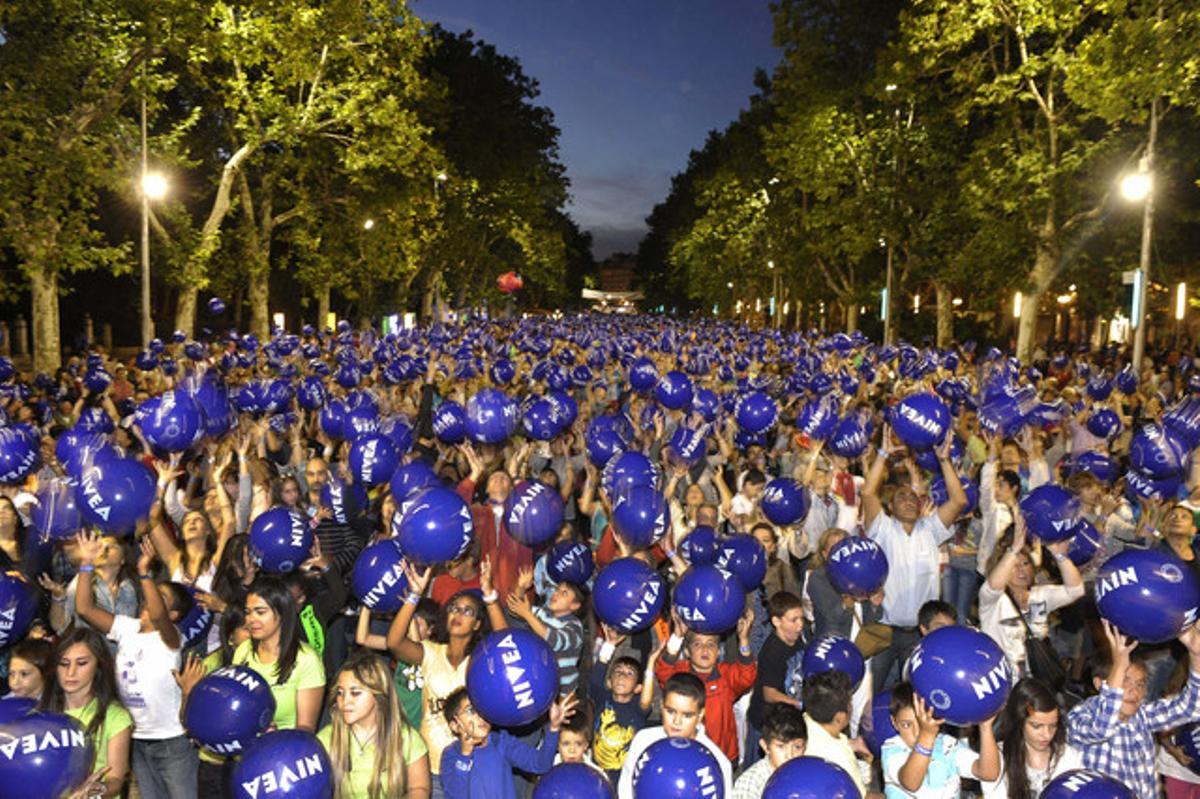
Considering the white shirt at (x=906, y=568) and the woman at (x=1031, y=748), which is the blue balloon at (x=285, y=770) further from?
the white shirt at (x=906, y=568)

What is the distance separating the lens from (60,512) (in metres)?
5.10

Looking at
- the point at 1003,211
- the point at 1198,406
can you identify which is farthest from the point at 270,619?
the point at 1003,211

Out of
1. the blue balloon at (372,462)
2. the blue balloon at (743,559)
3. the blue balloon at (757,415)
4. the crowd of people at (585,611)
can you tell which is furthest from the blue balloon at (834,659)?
the blue balloon at (757,415)

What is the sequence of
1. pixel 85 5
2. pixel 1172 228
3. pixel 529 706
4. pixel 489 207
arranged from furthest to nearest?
pixel 489 207 → pixel 1172 228 → pixel 85 5 → pixel 529 706

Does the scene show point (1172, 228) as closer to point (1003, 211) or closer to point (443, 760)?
point (1003, 211)

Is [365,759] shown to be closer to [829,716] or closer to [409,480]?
[829,716]

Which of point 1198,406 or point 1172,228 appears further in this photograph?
point 1172,228

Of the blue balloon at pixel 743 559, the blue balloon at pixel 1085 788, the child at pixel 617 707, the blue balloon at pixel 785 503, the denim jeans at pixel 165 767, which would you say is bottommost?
the denim jeans at pixel 165 767

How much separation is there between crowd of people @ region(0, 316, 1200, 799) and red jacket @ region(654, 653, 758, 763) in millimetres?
18

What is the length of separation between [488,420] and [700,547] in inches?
97.8

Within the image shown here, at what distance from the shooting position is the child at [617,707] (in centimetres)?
471

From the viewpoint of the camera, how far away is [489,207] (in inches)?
1781

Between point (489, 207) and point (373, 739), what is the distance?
42.9 metres

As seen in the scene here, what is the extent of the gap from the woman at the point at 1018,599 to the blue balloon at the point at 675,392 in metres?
5.63
